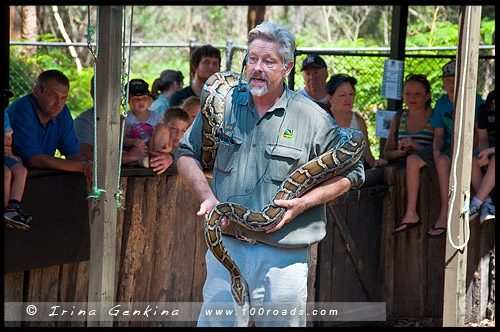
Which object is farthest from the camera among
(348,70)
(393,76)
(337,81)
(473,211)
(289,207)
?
(348,70)

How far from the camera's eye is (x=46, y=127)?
18.9ft

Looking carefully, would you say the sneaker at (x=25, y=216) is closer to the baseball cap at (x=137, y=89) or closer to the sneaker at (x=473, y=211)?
the baseball cap at (x=137, y=89)

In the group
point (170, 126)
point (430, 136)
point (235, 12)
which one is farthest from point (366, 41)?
point (170, 126)

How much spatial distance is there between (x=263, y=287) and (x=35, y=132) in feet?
8.24

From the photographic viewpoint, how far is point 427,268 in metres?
7.25

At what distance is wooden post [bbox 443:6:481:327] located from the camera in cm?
468

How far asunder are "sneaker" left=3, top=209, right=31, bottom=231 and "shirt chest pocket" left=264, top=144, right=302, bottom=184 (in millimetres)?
1908

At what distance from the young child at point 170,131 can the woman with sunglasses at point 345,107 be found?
1.73 metres

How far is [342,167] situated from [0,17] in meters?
2.43

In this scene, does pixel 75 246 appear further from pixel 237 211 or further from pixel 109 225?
pixel 237 211

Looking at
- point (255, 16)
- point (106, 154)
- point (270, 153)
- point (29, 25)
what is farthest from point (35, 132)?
point (29, 25)

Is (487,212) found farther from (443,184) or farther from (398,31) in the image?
(398,31)

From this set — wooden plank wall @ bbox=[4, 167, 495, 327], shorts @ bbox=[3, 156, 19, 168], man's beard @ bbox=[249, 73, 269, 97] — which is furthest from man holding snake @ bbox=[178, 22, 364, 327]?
wooden plank wall @ bbox=[4, 167, 495, 327]

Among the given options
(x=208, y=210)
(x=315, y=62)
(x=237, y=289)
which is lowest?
(x=237, y=289)
